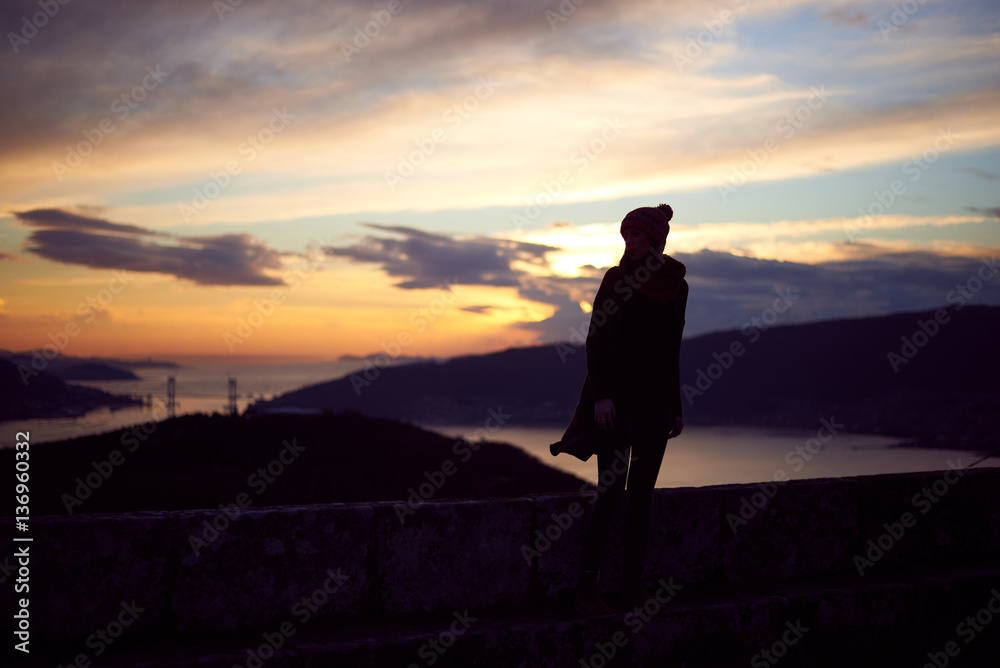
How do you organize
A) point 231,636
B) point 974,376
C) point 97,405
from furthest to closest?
point 974,376 → point 97,405 → point 231,636


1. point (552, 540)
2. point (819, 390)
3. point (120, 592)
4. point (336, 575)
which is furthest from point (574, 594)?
point (819, 390)

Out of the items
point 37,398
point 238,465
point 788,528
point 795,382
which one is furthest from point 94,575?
point 795,382

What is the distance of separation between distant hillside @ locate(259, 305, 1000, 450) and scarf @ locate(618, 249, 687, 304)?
358 ft

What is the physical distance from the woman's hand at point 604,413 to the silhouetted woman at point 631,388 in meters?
0.05

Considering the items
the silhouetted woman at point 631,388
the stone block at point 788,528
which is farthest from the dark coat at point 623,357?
the stone block at point 788,528

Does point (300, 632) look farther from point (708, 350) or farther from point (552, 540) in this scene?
point (708, 350)

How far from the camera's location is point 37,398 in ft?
229

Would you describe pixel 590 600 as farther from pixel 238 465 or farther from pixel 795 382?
pixel 795 382

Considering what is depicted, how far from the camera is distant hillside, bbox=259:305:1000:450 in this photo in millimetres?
124000

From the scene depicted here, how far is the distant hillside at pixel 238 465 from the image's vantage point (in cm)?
2164

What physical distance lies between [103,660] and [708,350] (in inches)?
6387

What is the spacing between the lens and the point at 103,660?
329 cm

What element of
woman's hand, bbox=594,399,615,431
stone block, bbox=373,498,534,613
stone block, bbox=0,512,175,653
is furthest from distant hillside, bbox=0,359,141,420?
woman's hand, bbox=594,399,615,431

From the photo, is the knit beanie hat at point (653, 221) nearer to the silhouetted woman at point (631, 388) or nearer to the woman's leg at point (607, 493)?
the silhouetted woman at point (631, 388)
